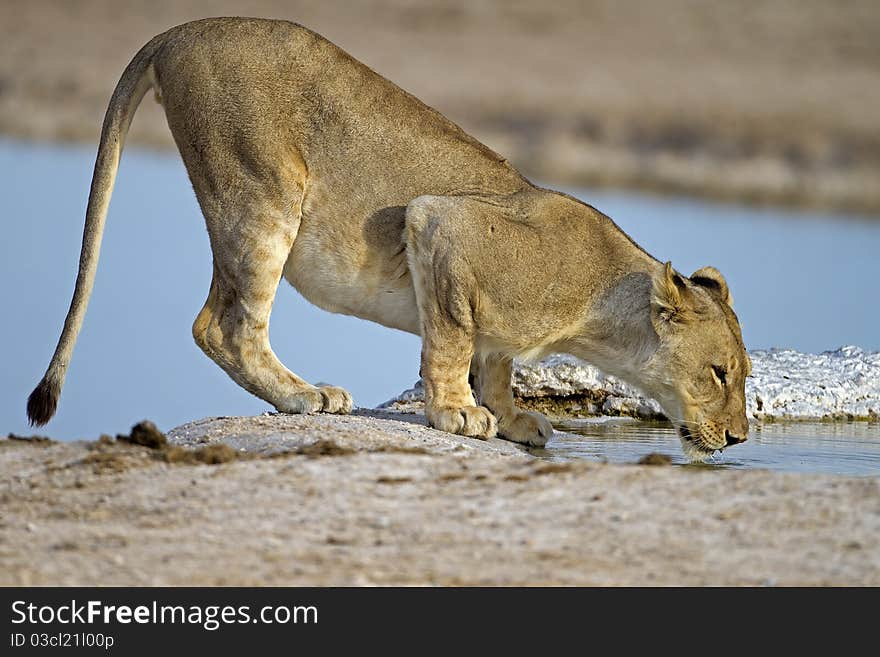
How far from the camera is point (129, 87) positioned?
754cm

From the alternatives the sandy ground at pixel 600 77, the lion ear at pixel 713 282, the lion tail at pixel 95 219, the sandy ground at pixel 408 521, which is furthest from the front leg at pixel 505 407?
the sandy ground at pixel 600 77

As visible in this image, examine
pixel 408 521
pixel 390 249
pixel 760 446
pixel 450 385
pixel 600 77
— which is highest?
pixel 600 77

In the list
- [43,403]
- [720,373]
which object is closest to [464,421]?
[720,373]

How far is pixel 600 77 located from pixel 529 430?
17.1 m

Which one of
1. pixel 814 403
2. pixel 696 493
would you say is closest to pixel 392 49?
pixel 814 403

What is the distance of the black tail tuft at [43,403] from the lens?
6.95 m

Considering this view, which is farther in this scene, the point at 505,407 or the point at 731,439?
the point at 505,407

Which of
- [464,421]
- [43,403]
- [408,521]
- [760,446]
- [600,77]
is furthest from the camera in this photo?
[600,77]

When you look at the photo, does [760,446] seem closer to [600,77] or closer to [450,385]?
[450,385]

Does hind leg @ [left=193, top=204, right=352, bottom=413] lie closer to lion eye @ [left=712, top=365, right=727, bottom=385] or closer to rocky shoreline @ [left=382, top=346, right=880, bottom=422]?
rocky shoreline @ [left=382, top=346, right=880, bottom=422]

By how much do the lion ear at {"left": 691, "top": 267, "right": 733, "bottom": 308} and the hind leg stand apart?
164 cm

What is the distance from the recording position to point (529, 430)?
7391 mm
